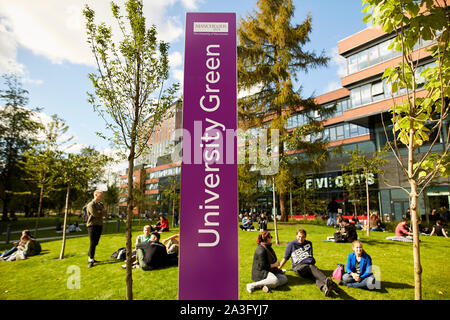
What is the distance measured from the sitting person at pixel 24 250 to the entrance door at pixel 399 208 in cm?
2875

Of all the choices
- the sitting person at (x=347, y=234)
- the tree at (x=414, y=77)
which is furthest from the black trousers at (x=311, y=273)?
the sitting person at (x=347, y=234)

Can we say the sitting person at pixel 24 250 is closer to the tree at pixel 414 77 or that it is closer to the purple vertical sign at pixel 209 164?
the purple vertical sign at pixel 209 164

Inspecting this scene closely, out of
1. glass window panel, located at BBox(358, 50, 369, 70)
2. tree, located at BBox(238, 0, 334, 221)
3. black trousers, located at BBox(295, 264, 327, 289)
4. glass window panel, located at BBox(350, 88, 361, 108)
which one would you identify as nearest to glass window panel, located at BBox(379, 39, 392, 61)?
glass window panel, located at BBox(358, 50, 369, 70)

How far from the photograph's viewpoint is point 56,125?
13.3 m

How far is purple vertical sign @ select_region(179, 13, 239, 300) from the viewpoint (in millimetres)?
3020

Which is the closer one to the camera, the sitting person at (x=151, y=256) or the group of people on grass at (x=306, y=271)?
the group of people on grass at (x=306, y=271)

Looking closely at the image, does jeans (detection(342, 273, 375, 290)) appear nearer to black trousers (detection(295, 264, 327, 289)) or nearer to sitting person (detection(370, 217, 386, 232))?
black trousers (detection(295, 264, 327, 289))

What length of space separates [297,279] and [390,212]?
79.3ft

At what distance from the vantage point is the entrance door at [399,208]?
23.2m

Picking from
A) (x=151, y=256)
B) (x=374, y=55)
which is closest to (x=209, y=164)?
(x=151, y=256)

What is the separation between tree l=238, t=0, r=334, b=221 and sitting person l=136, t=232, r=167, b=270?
36.6ft

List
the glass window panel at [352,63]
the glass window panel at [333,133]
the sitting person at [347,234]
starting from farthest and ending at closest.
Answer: the glass window panel at [333,133] < the glass window panel at [352,63] < the sitting person at [347,234]

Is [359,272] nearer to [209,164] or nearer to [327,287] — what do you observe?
[327,287]
